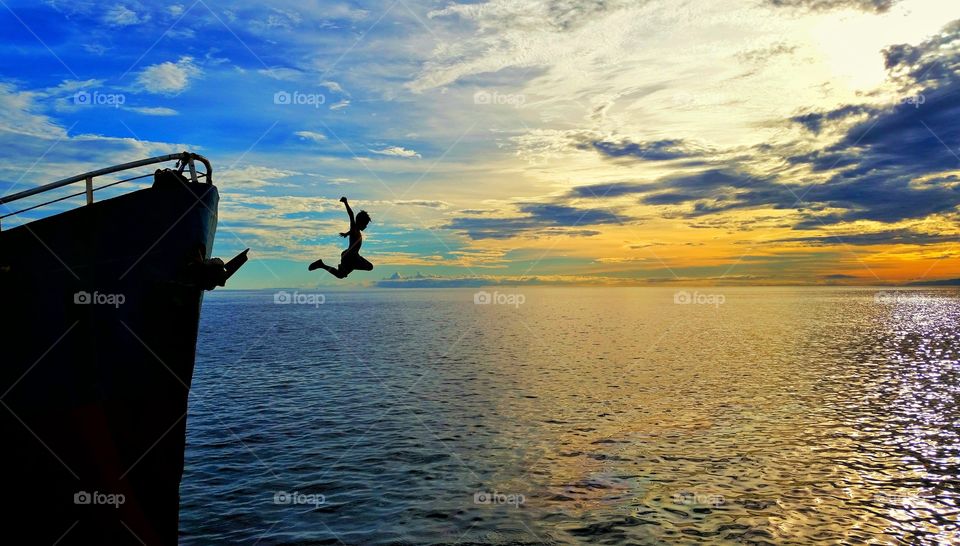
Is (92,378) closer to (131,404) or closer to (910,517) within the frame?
(131,404)

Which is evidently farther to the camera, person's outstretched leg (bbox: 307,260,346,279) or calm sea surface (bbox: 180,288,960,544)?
calm sea surface (bbox: 180,288,960,544)

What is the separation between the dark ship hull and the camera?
38.0 ft

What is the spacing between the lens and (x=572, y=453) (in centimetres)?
2512

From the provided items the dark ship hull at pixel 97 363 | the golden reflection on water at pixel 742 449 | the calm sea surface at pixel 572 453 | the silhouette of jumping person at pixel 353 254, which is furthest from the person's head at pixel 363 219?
the golden reflection on water at pixel 742 449

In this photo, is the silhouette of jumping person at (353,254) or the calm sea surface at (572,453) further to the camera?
the calm sea surface at (572,453)

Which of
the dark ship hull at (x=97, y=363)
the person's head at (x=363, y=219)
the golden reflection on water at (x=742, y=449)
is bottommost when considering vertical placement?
the golden reflection on water at (x=742, y=449)

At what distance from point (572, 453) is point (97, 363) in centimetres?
1910

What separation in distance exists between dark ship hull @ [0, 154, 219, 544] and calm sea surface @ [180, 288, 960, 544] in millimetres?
5457

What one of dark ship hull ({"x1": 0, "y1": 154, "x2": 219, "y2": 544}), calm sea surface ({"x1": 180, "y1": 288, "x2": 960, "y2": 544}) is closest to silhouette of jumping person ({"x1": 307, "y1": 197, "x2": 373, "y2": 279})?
dark ship hull ({"x1": 0, "y1": 154, "x2": 219, "y2": 544})

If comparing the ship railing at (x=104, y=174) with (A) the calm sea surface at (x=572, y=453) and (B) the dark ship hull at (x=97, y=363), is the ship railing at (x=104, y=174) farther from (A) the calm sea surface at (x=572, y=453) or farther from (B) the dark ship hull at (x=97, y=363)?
(A) the calm sea surface at (x=572, y=453)

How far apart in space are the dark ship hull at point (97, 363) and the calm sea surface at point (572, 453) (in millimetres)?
5457

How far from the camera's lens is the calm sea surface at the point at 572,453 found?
17.9m

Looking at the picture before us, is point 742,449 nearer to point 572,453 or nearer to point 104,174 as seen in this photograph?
point 572,453

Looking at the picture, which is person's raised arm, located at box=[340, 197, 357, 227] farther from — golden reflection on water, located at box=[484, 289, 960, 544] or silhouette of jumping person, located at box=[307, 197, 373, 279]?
golden reflection on water, located at box=[484, 289, 960, 544]
